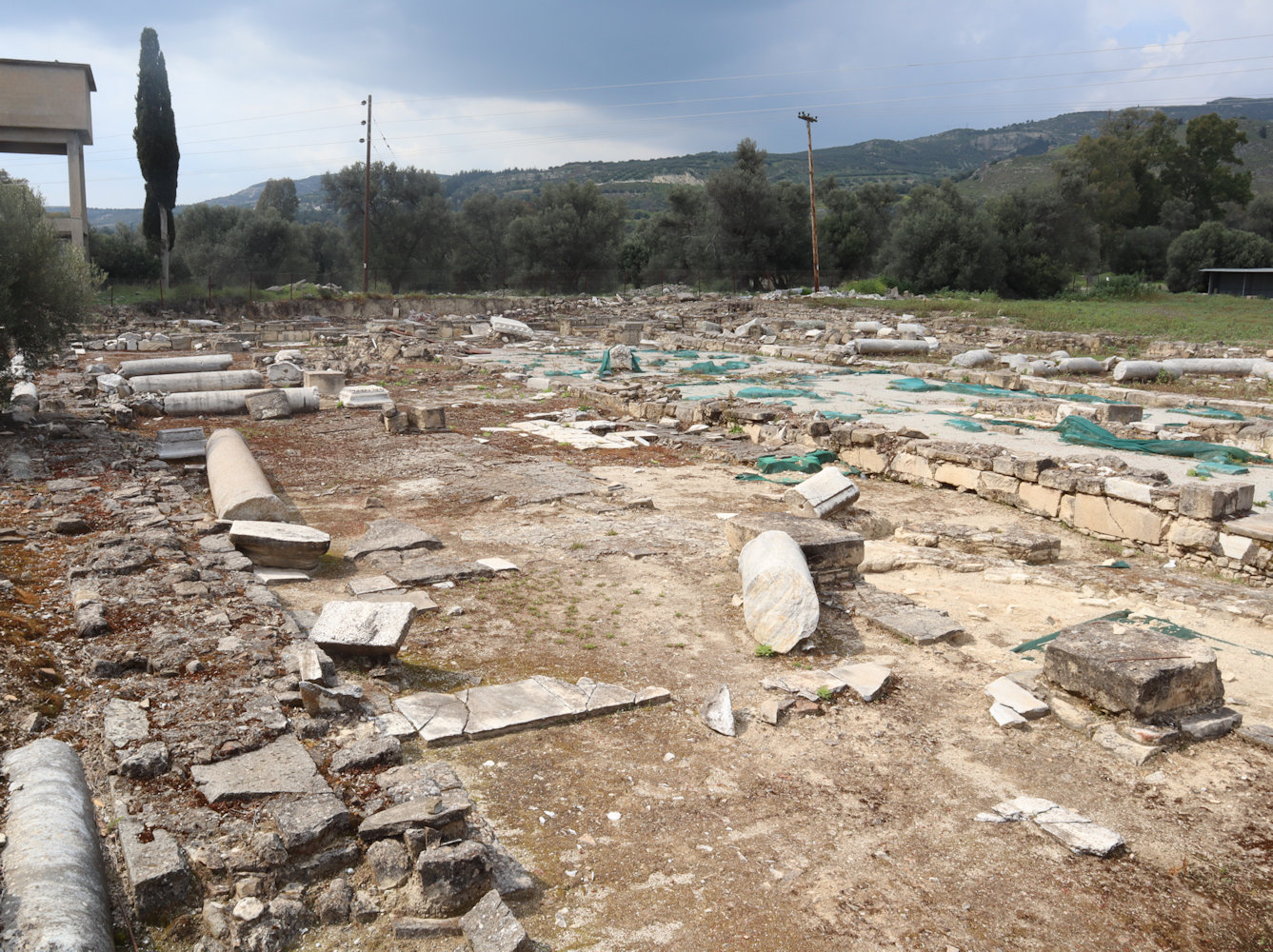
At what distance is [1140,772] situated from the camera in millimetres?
4430

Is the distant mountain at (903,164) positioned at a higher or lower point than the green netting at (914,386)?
higher

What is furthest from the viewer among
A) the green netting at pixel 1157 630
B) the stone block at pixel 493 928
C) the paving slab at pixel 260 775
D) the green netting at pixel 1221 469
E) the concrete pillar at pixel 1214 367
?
the concrete pillar at pixel 1214 367

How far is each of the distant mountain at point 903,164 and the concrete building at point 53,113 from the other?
229 feet

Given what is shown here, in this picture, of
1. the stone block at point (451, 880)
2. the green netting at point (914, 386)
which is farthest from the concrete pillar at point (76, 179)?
the stone block at point (451, 880)

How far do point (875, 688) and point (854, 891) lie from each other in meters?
1.86

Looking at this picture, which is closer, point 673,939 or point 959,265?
point 673,939

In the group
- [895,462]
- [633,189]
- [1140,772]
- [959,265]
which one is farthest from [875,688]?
[633,189]

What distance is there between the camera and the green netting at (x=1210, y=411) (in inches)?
550

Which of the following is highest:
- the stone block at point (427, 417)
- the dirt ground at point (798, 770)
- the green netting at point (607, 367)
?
the green netting at point (607, 367)

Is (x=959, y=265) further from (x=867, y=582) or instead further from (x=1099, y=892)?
(x=1099, y=892)

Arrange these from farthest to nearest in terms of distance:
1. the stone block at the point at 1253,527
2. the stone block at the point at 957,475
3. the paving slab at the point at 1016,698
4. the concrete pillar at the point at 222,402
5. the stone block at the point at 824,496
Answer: the concrete pillar at the point at 222,402, the stone block at the point at 957,475, the stone block at the point at 824,496, the stone block at the point at 1253,527, the paving slab at the point at 1016,698

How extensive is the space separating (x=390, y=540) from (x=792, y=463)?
5480 millimetres

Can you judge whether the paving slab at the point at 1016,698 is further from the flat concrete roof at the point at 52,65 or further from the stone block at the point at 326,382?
the flat concrete roof at the point at 52,65

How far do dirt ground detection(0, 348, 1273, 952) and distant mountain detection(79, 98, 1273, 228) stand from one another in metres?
95.5
